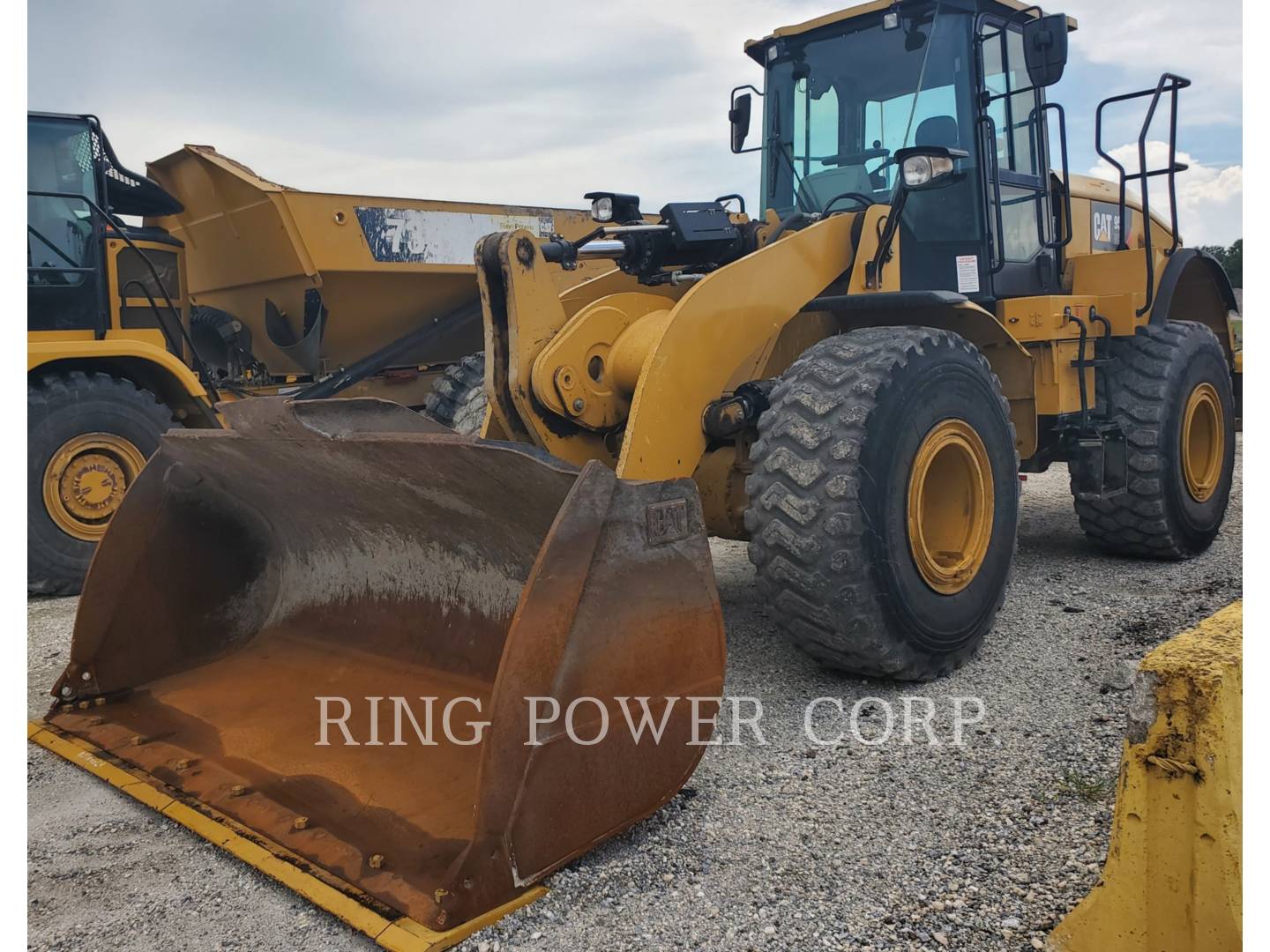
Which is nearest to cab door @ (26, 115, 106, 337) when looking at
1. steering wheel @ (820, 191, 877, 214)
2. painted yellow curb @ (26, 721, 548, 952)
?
painted yellow curb @ (26, 721, 548, 952)

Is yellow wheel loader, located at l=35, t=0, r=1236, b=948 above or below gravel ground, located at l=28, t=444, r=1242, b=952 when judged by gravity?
above

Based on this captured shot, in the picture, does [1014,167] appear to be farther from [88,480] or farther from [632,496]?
[88,480]

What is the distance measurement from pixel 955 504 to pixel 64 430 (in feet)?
17.0

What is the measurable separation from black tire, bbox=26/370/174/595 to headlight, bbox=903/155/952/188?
4494 millimetres

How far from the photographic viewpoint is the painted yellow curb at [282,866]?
7.23ft

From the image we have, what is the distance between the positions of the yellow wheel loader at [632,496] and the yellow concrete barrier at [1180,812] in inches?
43.0

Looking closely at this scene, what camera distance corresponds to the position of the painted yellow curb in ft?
7.23

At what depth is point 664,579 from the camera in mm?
2648

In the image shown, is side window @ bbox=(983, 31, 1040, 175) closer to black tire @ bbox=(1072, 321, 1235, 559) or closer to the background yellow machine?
black tire @ bbox=(1072, 321, 1235, 559)

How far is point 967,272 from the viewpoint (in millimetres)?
4781

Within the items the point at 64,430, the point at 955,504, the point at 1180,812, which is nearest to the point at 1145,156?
the point at 955,504

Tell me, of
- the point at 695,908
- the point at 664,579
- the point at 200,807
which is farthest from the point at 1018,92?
the point at 200,807

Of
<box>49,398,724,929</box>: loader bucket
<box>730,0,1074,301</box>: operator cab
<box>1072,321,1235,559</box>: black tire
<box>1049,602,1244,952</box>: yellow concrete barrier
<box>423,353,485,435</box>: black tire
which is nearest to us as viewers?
<box>1049,602,1244,952</box>: yellow concrete barrier

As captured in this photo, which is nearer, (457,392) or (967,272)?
(967,272)
